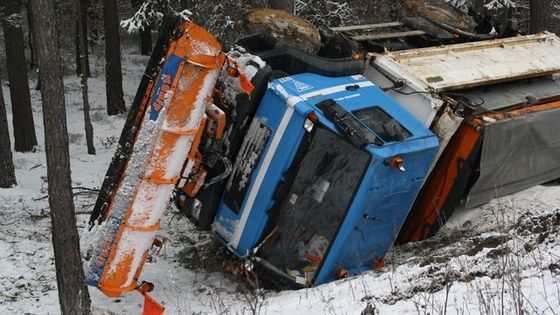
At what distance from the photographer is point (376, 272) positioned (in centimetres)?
666

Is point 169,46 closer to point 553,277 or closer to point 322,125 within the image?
point 322,125

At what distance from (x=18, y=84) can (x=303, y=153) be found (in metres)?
9.65

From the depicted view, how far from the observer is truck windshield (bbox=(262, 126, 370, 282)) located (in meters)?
6.50

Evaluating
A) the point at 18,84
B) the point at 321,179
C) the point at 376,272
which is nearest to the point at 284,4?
the point at 321,179

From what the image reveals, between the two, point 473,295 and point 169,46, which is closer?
point 473,295

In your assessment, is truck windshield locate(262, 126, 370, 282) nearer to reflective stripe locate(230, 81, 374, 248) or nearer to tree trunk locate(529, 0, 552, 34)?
reflective stripe locate(230, 81, 374, 248)

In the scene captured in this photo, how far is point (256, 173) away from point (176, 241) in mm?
2041

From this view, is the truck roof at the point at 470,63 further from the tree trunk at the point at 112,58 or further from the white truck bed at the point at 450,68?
the tree trunk at the point at 112,58

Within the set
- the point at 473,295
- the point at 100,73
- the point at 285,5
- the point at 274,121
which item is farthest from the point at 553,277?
the point at 100,73

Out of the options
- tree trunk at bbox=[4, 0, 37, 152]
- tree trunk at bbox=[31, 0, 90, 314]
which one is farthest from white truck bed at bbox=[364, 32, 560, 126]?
tree trunk at bbox=[4, 0, 37, 152]

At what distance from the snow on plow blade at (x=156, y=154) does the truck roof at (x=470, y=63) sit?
2.39 metres

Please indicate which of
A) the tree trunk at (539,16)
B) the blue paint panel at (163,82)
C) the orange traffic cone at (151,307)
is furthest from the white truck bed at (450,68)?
the tree trunk at (539,16)

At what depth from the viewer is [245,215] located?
693 cm

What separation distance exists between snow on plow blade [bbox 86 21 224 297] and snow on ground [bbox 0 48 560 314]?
2.01 ft
